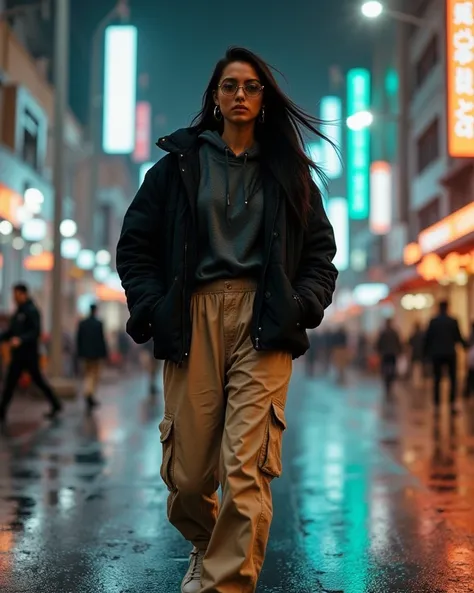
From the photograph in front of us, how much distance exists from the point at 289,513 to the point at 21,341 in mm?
7394

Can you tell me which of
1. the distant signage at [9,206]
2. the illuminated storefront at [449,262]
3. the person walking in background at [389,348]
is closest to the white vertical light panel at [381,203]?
the illuminated storefront at [449,262]

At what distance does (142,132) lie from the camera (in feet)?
238

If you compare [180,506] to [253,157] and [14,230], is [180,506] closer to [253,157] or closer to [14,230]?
[253,157]

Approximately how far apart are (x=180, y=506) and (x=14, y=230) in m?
22.0

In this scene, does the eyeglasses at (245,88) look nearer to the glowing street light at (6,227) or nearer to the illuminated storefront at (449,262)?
the illuminated storefront at (449,262)

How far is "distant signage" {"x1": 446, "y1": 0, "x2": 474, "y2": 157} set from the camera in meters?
15.0

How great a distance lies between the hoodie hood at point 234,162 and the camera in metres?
3.85

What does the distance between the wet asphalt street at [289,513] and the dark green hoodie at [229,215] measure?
1.49 metres

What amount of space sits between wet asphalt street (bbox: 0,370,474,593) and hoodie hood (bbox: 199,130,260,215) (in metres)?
1.73

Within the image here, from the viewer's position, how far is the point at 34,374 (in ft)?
43.9

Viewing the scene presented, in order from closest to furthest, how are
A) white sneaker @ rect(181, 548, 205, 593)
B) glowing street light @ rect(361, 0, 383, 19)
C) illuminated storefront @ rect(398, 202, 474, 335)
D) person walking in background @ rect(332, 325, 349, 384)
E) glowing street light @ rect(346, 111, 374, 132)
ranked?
white sneaker @ rect(181, 548, 205, 593) → glowing street light @ rect(346, 111, 374, 132) → glowing street light @ rect(361, 0, 383, 19) → illuminated storefront @ rect(398, 202, 474, 335) → person walking in background @ rect(332, 325, 349, 384)

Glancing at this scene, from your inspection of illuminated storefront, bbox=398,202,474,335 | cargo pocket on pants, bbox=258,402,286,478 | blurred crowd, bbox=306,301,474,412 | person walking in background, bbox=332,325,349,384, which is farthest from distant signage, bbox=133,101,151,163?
cargo pocket on pants, bbox=258,402,286,478

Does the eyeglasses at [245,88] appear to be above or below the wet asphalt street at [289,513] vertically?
above

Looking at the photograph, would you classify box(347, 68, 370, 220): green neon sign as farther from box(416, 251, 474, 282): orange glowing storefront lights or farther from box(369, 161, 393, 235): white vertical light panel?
box(416, 251, 474, 282): orange glowing storefront lights
